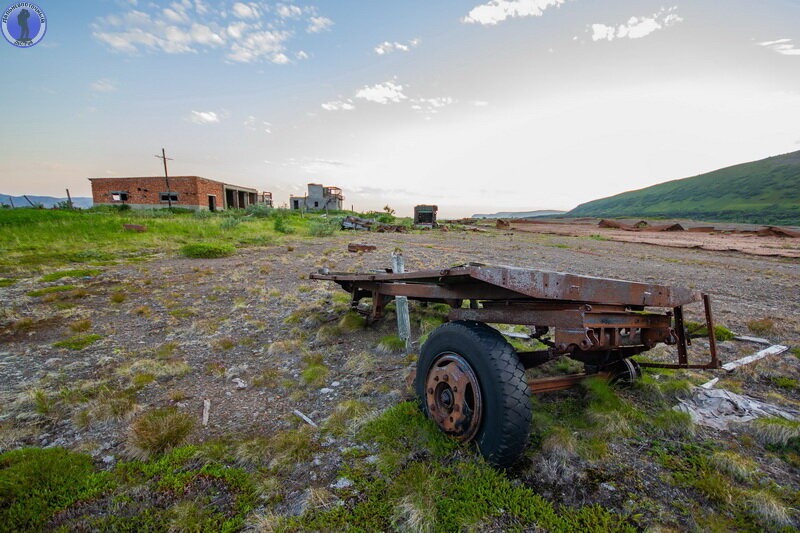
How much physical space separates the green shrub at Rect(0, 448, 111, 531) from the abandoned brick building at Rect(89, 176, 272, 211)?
48.9m

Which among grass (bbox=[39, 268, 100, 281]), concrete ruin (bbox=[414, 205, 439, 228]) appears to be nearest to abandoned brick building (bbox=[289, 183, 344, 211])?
concrete ruin (bbox=[414, 205, 439, 228])

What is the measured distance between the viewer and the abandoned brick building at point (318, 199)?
224ft

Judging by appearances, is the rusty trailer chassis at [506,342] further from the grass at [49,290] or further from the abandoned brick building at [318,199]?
the abandoned brick building at [318,199]

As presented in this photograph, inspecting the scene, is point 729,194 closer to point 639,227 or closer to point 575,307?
point 639,227

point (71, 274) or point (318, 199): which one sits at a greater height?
point (318, 199)

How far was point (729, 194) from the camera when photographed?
131500 mm

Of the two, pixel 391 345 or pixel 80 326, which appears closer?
pixel 391 345

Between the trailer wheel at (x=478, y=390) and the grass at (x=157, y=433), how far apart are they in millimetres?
2338

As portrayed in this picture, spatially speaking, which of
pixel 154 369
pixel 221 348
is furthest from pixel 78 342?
pixel 221 348

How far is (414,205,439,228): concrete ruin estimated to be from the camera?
4284 cm

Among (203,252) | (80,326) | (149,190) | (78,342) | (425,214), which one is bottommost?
(78,342)

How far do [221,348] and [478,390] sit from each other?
181 inches

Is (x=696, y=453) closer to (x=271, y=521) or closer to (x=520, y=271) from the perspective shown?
(x=520, y=271)

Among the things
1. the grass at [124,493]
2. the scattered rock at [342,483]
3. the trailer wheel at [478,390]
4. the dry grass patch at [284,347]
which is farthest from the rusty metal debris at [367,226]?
the scattered rock at [342,483]
